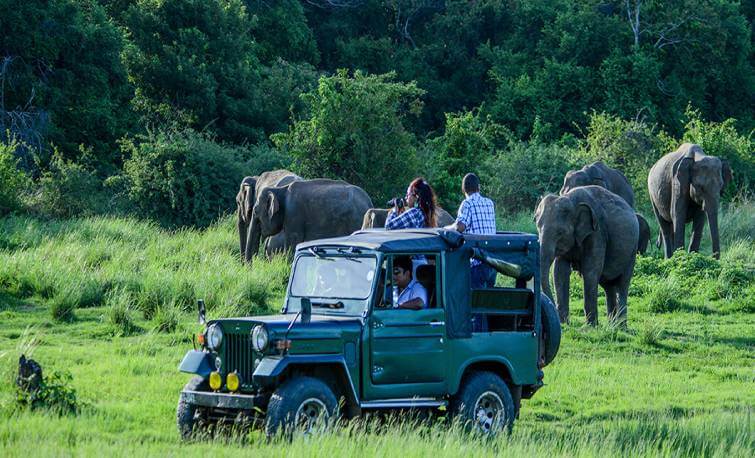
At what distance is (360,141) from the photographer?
1252 inches

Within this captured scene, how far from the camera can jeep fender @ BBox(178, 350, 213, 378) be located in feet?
33.9

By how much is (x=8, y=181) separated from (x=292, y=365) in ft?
75.9

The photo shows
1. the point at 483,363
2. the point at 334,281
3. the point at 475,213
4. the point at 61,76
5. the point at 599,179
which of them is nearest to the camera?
the point at 334,281

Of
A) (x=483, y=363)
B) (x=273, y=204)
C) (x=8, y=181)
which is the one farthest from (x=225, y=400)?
(x=8, y=181)

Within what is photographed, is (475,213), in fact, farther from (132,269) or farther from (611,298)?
(132,269)

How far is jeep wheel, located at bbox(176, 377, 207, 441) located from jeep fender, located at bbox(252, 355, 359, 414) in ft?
2.34

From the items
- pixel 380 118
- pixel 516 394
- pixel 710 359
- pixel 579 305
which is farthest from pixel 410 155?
pixel 516 394

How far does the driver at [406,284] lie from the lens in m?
11.0

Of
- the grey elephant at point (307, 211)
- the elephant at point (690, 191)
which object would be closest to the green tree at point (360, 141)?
the grey elephant at point (307, 211)

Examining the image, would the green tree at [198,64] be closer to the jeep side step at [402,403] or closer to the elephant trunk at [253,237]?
the elephant trunk at [253,237]

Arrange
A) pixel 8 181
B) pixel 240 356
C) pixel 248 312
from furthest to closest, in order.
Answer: pixel 8 181
pixel 248 312
pixel 240 356

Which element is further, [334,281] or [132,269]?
[132,269]

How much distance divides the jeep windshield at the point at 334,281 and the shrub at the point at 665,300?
10.6m

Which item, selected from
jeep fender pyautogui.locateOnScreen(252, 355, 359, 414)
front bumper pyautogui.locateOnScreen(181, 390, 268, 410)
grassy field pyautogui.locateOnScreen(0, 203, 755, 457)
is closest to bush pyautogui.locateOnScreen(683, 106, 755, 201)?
grassy field pyautogui.locateOnScreen(0, 203, 755, 457)
